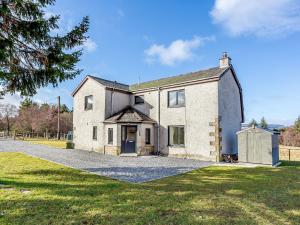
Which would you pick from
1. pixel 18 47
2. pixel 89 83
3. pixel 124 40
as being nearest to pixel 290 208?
pixel 18 47

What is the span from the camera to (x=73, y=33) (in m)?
11.2

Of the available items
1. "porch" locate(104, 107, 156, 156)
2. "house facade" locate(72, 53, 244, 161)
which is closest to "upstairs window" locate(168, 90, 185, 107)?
"house facade" locate(72, 53, 244, 161)

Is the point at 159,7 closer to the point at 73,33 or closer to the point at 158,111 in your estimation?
the point at 73,33

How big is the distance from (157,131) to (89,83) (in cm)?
980

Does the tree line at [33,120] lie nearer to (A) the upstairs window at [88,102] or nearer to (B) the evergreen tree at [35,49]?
(A) the upstairs window at [88,102]

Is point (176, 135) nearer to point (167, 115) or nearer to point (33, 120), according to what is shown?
point (167, 115)

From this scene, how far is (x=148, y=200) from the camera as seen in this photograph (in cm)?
735

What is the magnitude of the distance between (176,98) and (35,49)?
12.4 m

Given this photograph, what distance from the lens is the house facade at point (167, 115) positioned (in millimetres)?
18141

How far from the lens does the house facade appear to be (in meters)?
18.1

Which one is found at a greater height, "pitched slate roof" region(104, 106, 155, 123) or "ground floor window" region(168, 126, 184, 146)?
"pitched slate roof" region(104, 106, 155, 123)

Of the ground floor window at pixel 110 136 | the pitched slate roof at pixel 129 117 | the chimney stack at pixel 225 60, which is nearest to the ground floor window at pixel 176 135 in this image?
the pitched slate roof at pixel 129 117

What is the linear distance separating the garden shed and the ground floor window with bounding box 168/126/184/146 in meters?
4.93

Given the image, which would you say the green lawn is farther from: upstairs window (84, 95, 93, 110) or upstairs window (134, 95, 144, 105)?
upstairs window (84, 95, 93, 110)
